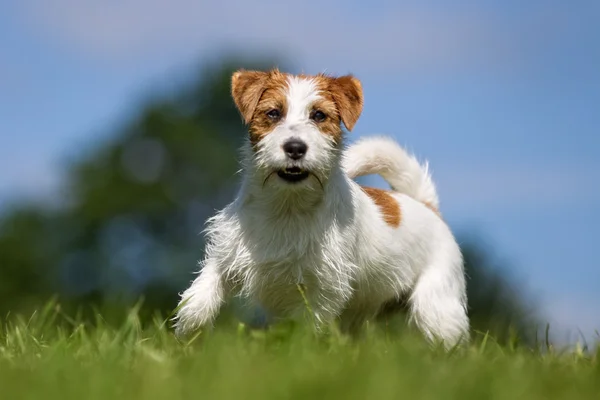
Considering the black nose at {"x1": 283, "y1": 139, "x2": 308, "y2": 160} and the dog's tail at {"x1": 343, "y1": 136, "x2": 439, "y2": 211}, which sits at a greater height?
the black nose at {"x1": 283, "y1": 139, "x2": 308, "y2": 160}

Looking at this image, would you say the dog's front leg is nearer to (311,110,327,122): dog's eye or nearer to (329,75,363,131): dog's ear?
(311,110,327,122): dog's eye

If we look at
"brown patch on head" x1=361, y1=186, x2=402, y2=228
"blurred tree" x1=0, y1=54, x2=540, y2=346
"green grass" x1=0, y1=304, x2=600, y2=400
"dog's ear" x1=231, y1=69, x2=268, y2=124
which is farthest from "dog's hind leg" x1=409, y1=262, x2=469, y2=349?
"blurred tree" x1=0, y1=54, x2=540, y2=346

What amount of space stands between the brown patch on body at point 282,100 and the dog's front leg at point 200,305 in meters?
1.20

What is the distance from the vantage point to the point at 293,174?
21.4ft

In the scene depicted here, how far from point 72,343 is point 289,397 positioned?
2454mm

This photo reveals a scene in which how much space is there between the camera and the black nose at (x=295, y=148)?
20.7ft

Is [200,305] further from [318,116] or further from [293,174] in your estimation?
[318,116]

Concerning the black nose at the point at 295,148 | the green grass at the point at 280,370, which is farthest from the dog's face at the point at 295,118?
the green grass at the point at 280,370

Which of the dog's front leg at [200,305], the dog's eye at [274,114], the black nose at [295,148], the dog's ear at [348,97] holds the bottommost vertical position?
the dog's front leg at [200,305]

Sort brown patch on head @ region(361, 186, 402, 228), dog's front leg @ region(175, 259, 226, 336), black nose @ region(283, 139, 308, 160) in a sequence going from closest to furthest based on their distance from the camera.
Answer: black nose @ region(283, 139, 308, 160)
dog's front leg @ region(175, 259, 226, 336)
brown patch on head @ region(361, 186, 402, 228)

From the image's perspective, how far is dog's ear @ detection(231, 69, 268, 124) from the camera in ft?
22.2

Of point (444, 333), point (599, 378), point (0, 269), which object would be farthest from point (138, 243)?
point (599, 378)

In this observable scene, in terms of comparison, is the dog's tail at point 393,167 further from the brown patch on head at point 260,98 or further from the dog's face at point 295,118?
the brown patch on head at point 260,98

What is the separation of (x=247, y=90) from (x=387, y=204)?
1.92 metres
